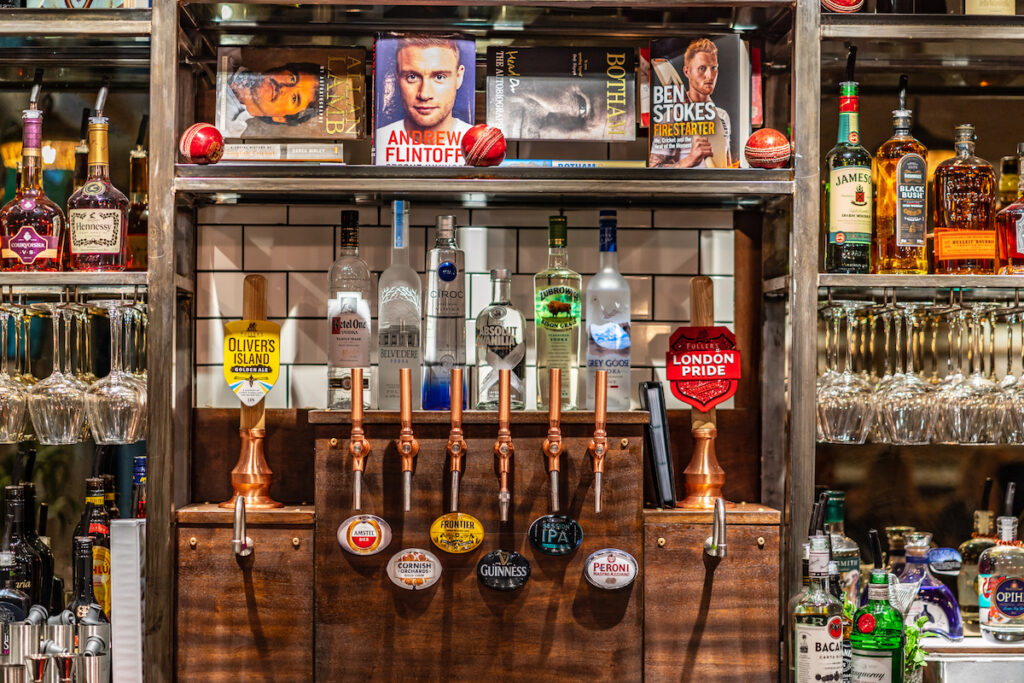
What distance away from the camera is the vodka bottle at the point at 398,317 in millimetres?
2146

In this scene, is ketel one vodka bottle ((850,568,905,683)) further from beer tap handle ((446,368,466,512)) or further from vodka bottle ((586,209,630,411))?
beer tap handle ((446,368,466,512))

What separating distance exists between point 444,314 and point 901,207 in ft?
3.46

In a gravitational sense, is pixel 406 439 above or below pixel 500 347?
below

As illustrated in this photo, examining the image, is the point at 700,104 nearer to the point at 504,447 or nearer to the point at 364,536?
the point at 504,447

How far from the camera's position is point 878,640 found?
6.64ft

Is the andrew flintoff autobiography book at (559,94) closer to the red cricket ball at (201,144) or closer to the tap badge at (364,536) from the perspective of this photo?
the red cricket ball at (201,144)

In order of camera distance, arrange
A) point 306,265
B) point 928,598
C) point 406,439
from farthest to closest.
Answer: point 306,265, point 928,598, point 406,439

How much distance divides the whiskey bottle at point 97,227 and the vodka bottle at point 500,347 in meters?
0.82

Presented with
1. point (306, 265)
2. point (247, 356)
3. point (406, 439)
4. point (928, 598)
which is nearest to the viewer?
point (406, 439)

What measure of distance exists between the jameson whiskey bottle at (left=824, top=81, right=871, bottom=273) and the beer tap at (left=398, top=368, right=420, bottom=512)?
979mm

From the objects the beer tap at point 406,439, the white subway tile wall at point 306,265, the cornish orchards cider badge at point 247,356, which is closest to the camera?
the beer tap at point 406,439

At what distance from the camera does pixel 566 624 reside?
6.62ft

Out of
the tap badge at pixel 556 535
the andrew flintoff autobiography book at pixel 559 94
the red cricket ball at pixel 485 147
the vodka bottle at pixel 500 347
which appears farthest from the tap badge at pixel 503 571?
the andrew flintoff autobiography book at pixel 559 94

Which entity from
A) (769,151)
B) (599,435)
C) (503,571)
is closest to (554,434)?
(599,435)
